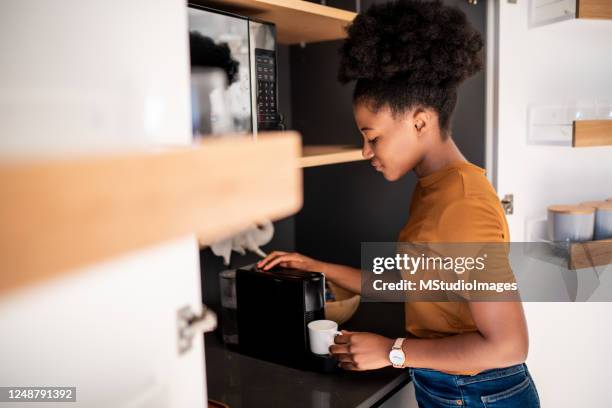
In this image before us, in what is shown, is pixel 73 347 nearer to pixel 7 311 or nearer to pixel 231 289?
pixel 7 311

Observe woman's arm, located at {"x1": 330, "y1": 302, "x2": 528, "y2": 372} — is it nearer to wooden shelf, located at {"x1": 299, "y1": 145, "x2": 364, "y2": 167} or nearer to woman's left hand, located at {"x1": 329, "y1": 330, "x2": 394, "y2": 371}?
woman's left hand, located at {"x1": 329, "y1": 330, "x2": 394, "y2": 371}

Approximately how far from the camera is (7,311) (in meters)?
0.42

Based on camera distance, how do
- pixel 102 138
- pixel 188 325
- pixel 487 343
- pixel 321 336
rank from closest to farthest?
pixel 102 138, pixel 188 325, pixel 487 343, pixel 321 336

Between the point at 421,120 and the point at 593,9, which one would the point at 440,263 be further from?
the point at 593,9

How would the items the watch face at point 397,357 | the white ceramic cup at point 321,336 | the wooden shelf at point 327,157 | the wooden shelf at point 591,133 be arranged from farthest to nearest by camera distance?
the wooden shelf at point 591,133 → the wooden shelf at point 327,157 → the white ceramic cup at point 321,336 → the watch face at point 397,357

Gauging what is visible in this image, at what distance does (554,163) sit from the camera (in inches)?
73.5

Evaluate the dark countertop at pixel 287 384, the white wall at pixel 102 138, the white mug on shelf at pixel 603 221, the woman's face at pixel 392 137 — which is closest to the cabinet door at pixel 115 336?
the white wall at pixel 102 138

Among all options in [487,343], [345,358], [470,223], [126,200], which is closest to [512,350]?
[487,343]

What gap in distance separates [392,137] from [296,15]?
1.53ft

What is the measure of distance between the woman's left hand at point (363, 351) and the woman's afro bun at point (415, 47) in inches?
24.1

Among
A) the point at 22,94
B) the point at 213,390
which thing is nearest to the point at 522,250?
the point at 213,390

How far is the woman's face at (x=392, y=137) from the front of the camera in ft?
4.08

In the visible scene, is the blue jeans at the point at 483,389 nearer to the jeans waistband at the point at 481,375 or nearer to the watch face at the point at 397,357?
the jeans waistband at the point at 481,375

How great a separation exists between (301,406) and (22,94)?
0.96 m
